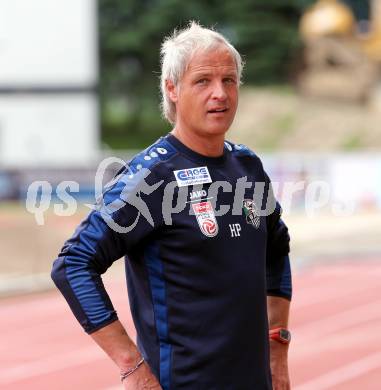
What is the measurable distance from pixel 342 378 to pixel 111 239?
6.46 metres

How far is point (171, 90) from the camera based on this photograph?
3307 millimetres

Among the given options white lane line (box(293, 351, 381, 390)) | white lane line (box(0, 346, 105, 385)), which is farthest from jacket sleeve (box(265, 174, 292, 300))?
white lane line (box(0, 346, 105, 385))

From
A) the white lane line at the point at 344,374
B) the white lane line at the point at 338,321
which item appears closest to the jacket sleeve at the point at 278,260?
the white lane line at the point at 344,374

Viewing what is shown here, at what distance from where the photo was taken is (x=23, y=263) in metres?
17.3

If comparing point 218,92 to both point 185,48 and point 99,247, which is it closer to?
point 185,48

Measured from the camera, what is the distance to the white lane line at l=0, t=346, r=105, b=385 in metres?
9.71

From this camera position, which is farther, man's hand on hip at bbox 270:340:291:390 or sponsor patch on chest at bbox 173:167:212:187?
man's hand on hip at bbox 270:340:291:390

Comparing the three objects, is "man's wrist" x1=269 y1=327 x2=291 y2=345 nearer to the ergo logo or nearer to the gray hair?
the ergo logo

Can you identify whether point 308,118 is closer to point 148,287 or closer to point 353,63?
point 353,63

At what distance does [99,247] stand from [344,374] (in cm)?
661

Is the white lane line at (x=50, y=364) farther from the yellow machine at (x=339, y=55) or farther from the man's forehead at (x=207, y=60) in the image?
the yellow machine at (x=339, y=55)

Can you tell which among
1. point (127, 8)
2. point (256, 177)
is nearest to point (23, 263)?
point (256, 177)

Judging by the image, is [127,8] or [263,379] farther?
[127,8]

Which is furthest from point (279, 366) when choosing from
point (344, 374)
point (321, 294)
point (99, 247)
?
point (321, 294)
